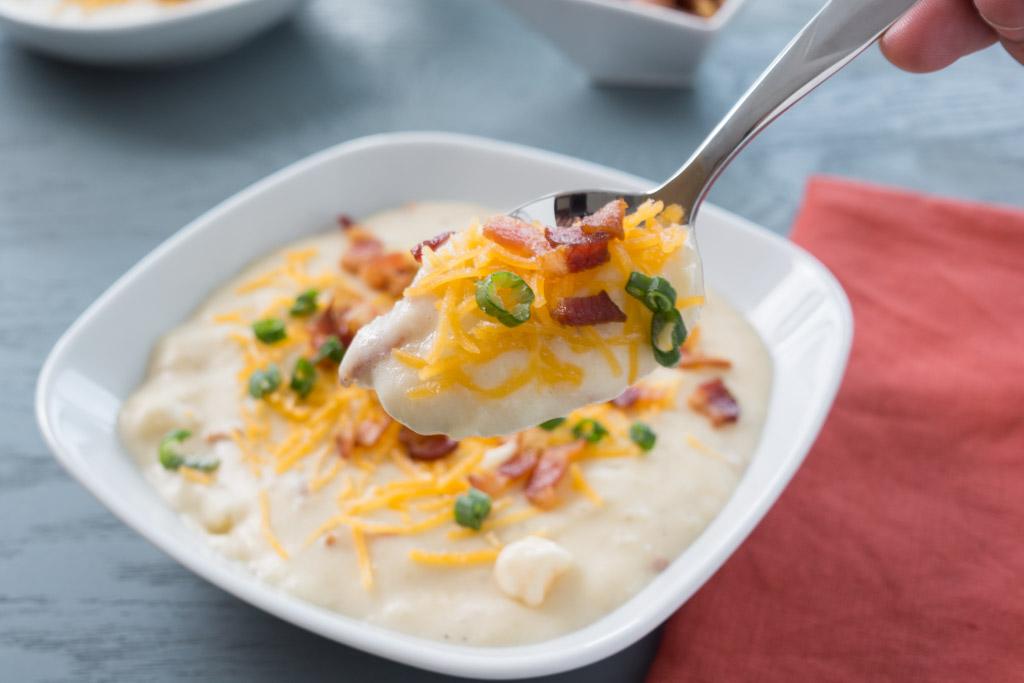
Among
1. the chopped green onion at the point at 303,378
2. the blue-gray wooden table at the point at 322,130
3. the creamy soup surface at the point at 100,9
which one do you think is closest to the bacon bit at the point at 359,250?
the chopped green onion at the point at 303,378

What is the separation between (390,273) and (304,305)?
0.26 m

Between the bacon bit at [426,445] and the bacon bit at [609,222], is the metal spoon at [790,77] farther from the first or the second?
the bacon bit at [426,445]

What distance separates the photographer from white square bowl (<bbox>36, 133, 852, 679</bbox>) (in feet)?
6.56

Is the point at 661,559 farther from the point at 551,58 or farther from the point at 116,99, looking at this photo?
the point at 116,99

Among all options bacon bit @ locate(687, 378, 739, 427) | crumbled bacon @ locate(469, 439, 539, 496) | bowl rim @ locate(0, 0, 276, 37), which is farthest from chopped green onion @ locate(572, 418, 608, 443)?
bowl rim @ locate(0, 0, 276, 37)

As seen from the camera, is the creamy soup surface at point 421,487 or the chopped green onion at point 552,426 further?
the chopped green onion at point 552,426

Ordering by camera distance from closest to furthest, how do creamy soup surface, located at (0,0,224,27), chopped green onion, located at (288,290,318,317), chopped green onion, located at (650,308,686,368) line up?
chopped green onion, located at (650,308,686,368)
chopped green onion, located at (288,290,318,317)
creamy soup surface, located at (0,0,224,27)

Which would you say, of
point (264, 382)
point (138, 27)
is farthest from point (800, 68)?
point (138, 27)

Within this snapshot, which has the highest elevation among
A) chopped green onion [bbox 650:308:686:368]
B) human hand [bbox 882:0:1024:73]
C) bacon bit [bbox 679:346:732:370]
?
human hand [bbox 882:0:1024:73]

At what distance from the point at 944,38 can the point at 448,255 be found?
120 cm

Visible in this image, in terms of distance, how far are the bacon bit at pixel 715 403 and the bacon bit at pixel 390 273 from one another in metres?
0.88

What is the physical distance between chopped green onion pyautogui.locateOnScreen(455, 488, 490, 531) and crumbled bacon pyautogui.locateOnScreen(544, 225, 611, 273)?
653 mm

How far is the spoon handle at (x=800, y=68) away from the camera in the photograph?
77.4 inches

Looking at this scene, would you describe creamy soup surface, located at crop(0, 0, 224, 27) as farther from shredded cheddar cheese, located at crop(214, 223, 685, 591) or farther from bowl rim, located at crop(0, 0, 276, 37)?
shredded cheddar cheese, located at crop(214, 223, 685, 591)
